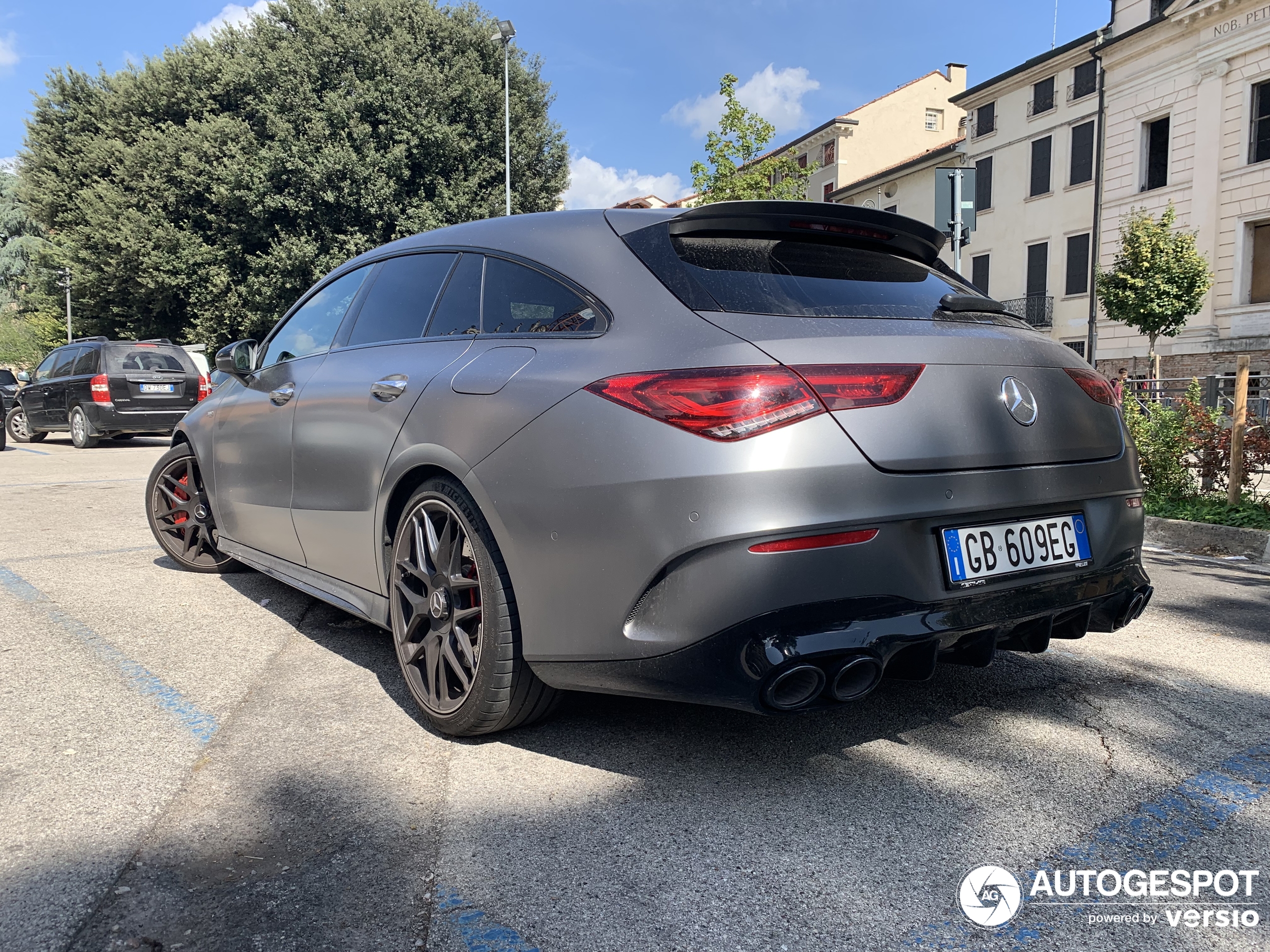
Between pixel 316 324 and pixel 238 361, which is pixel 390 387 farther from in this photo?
pixel 238 361

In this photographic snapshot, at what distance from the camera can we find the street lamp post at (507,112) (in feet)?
74.2

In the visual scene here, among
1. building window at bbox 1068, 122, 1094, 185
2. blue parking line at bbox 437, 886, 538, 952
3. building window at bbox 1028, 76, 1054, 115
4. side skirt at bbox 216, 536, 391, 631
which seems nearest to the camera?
blue parking line at bbox 437, 886, 538, 952

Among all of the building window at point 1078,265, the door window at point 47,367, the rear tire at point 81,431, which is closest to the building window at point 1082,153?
the building window at point 1078,265

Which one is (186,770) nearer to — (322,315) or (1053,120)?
(322,315)

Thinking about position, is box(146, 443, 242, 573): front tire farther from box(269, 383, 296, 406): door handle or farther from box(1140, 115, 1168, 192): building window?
box(1140, 115, 1168, 192): building window

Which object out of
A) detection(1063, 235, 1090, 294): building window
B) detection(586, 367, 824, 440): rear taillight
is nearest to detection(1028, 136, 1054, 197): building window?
detection(1063, 235, 1090, 294): building window

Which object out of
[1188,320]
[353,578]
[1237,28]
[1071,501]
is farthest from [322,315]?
[1237,28]

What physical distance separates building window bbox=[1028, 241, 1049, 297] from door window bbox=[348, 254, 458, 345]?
31.2m

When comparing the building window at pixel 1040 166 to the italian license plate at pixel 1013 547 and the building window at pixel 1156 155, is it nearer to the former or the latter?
the building window at pixel 1156 155

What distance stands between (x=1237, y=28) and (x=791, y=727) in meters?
28.4

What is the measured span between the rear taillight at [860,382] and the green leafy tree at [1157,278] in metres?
21.7

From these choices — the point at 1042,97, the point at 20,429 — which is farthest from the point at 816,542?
the point at 1042,97

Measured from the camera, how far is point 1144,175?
27312mm

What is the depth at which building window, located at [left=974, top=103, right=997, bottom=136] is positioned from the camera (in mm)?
32969
